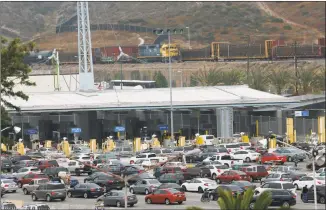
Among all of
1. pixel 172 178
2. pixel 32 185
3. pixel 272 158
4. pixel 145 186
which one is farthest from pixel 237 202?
pixel 272 158

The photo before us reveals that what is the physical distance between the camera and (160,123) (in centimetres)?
11538

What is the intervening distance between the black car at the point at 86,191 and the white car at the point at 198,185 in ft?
17.3

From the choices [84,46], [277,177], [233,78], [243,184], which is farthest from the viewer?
[233,78]

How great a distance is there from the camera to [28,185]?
6681 centimetres

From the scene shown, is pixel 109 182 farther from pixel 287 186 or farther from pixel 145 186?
pixel 287 186

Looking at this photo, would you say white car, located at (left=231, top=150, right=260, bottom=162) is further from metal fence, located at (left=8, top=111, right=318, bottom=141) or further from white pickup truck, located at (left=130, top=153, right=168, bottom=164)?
metal fence, located at (left=8, top=111, right=318, bottom=141)

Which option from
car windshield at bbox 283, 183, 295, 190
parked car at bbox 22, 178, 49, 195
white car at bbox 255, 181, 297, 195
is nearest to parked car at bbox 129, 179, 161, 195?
parked car at bbox 22, 178, 49, 195

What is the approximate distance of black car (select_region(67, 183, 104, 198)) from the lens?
6300 cm

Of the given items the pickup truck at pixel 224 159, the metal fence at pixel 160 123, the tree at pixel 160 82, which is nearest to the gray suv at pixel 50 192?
the pickup truck at pixel 224 159

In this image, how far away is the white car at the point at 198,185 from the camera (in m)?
63.9

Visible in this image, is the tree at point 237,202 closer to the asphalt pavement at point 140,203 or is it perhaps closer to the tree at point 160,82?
the asphalt pavement at point 140,203

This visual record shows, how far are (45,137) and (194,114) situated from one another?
589 inches

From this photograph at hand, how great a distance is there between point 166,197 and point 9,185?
1235cm

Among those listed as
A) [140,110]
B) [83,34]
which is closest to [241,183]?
[140,110]
